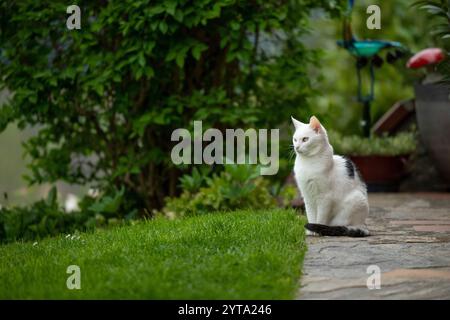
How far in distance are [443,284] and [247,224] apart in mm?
1610

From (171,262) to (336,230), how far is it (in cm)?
131

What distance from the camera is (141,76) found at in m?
6.71

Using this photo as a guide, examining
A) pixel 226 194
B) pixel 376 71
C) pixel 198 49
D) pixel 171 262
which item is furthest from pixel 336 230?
pixel 376 71

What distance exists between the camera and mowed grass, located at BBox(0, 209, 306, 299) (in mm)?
3252

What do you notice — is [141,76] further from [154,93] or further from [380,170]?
[380,170]

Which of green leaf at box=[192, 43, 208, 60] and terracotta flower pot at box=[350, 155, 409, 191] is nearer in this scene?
green leaf at box=[192, 43, 208, 60]

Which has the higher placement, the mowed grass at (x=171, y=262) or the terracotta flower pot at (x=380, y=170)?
the terracotta flower pot at (x=380, y=170)

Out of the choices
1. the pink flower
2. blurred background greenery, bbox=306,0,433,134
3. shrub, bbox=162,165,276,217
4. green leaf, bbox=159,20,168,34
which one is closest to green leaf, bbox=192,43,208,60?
green leaf, bbox=159,20,168,34

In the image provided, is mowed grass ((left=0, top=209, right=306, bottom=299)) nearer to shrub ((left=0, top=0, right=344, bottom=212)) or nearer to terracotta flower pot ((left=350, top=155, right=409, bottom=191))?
shrub ((left=0, top=0, right=344, bottom=212))

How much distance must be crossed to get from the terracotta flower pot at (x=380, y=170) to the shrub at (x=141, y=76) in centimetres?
111

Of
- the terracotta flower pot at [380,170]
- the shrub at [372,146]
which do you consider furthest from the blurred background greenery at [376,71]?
the terracotta flower pot at [380,170]

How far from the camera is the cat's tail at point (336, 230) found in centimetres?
448

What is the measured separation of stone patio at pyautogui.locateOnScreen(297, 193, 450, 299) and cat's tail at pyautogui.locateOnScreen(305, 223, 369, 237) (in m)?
0.05

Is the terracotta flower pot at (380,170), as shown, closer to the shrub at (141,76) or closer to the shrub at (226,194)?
the shrub at (141,76)
